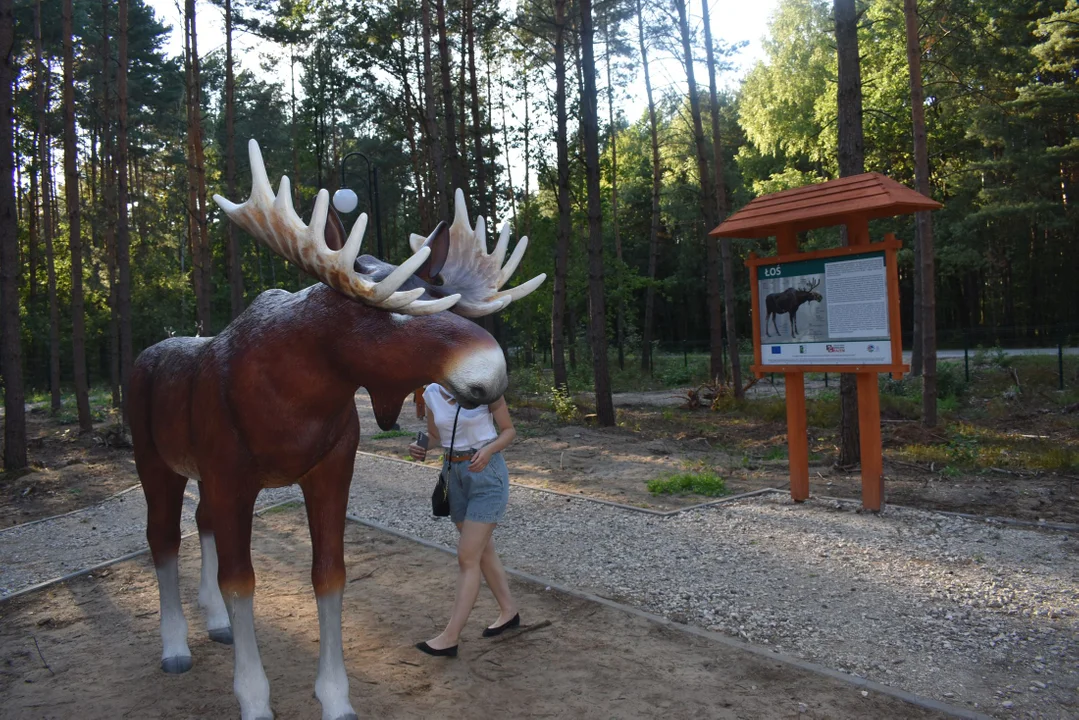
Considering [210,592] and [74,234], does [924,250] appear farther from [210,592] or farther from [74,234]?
[74,234]

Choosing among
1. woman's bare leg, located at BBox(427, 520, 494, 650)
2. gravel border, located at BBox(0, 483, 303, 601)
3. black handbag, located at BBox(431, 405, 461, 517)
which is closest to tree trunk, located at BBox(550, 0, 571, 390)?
gravel border, located at BBox(0, 483, 303, 601)

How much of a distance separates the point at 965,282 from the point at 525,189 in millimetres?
21364

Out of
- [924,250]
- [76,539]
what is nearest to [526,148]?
[924,250]

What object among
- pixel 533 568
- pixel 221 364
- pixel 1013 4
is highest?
pixel 1013 4

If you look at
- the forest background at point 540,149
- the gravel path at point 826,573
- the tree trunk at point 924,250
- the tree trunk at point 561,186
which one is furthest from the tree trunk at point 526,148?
the gravel path at point 826,573

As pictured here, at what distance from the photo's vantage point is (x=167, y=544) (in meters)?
4.07

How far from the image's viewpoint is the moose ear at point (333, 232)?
2959mm

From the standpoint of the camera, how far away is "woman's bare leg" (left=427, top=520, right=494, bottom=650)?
156 inches

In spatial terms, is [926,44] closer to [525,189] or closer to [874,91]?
[874,91]

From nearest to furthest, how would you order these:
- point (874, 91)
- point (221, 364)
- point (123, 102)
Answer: point (221, 364)
point (123, 102)
point (874, 91)

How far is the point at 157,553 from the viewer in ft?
13.3

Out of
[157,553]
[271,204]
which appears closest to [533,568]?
[157,553]

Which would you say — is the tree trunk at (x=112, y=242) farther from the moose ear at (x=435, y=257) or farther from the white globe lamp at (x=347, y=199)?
the moose ear at (x=435, y=257)

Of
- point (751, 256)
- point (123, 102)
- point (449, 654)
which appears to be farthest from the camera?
point (123, 102)
